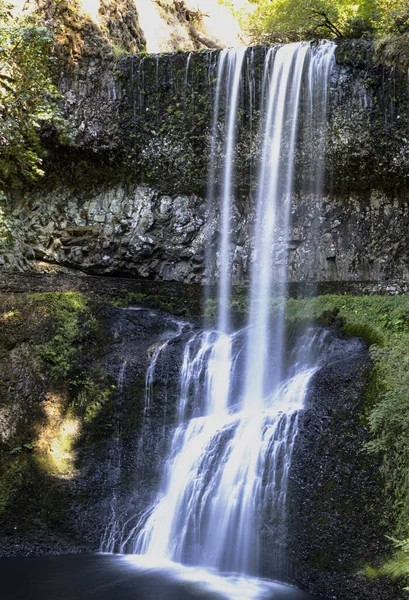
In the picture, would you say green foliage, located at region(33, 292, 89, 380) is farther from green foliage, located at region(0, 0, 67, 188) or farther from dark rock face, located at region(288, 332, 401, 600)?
dark rock face, located at region(288, 332, 401, 600)

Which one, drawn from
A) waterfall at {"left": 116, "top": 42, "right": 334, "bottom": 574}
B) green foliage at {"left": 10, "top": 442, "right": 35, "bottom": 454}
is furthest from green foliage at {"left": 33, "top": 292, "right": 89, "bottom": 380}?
waterfall at {"left": 116, "top": 42, "right": 334, "bottom": 574}

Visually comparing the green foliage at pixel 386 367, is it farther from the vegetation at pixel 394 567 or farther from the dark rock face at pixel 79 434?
the dark rock face at pixel 79 434

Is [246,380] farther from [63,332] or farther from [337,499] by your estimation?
[63,332]

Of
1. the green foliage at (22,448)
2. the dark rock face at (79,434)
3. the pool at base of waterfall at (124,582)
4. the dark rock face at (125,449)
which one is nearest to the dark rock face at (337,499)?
the dark rock face at (125,449)

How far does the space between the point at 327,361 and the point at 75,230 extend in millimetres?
8386

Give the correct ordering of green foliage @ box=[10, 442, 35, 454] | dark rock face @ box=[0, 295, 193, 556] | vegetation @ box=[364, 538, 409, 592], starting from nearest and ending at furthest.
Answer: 1. vegetation @ box=[364, 538, 409, 592]
2. dark rock face @ box=[0, 295, 193, 556]
3. green foliage @ box=[10, 442, 35, 454]

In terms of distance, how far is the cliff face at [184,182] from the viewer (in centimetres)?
1439

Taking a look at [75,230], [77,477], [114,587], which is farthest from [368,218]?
[114,587]

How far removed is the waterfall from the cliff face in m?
0.28

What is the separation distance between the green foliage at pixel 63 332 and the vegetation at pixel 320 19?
355 inches

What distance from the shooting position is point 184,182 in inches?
628

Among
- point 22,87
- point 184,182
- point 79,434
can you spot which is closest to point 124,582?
point 79,434

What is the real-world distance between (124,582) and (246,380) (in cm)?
411

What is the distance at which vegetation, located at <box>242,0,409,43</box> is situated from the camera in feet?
51.0
